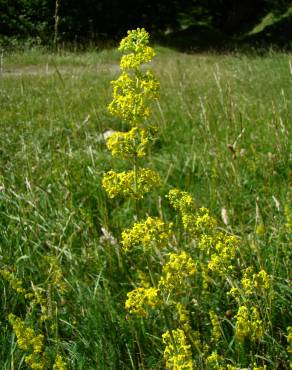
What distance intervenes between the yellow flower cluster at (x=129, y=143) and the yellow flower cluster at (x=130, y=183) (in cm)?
7

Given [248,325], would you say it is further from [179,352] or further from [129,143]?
[129,143]

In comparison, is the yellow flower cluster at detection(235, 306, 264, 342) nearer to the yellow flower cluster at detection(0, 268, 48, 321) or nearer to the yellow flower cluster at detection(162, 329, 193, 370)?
the yellow flower cluster at detection(162, 329, 193, 370)

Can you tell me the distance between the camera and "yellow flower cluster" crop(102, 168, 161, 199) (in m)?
1.69

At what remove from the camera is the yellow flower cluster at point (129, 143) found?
1.69 m

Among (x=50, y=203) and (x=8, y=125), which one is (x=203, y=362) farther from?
(x=8, y=125)

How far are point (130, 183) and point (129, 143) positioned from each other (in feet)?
0.45

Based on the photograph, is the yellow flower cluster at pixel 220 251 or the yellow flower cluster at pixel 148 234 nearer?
the yellow flower cluster at pixel 148 234

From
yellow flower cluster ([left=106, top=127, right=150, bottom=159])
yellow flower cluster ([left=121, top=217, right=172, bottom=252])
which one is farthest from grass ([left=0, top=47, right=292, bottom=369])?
yellow flower cluster ([left=106, top=127, right=150, bottom=159])

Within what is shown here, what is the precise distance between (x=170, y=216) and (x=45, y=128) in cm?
309

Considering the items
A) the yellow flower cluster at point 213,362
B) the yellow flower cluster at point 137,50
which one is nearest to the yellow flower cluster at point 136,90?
the yellow flower cluster at point 137,50

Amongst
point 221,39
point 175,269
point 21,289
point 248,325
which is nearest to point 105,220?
point 21,289

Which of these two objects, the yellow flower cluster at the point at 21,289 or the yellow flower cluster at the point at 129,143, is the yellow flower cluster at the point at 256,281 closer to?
the yellow flower cluster at the point at 129,143

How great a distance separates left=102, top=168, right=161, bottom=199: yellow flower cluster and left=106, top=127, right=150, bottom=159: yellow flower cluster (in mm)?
70

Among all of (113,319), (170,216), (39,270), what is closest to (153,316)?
(113,319)
